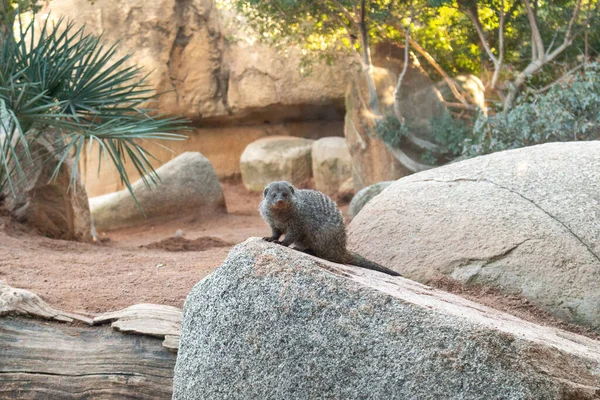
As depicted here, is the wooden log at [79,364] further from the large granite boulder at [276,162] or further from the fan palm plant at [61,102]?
the large granite boulder at [276,162]

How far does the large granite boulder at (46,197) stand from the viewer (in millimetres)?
7258

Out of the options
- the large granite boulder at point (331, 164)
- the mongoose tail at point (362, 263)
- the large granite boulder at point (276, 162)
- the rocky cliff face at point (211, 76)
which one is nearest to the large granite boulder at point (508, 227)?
the mongoose tail at point (362, 263)

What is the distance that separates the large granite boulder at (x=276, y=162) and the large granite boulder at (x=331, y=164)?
1.23ft

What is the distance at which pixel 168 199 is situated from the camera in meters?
10.6

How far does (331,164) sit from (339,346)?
Result: 9.72m

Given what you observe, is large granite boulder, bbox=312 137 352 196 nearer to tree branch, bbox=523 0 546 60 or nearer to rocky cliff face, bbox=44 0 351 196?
rocky cliff face, bbox=44 0 351 196

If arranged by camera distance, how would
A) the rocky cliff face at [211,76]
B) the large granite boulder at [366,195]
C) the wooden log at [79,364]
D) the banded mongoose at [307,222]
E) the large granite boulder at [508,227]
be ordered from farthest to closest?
the rocky cliff face at [211,76]
the large granite boulder at [366,195]
the large granite boulder at [508,227]
the banded mongoose at [307,222]
the wooden log at [79,364]

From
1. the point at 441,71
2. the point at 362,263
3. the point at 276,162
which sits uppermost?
the point at 441,71

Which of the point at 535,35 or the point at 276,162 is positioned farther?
the point at 276,162

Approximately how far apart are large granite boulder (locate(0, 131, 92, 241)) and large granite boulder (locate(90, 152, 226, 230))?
108 inches

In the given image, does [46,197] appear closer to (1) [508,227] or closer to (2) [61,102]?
(2) [61,102]

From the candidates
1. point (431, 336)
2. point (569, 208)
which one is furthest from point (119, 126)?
point (431, 336)

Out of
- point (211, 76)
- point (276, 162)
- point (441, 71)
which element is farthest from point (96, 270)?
point (211, 76)

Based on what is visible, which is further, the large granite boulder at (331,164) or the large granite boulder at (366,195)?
the large granite boulder at (331,164)
